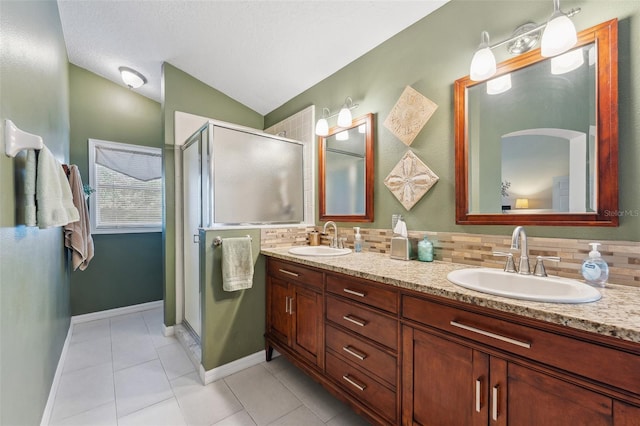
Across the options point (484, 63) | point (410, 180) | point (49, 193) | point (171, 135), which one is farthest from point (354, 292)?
point (171, 135)

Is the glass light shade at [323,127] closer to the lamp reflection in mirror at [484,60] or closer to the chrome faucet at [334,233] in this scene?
the chrome faucet at [334,233]

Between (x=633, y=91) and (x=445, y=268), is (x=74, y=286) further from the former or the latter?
(x=633, y=91)

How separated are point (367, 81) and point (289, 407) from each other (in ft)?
7.98

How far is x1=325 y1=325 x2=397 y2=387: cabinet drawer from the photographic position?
129cm

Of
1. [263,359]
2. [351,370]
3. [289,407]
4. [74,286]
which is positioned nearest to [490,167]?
[351,370]

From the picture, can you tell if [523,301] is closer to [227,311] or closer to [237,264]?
[237,264]

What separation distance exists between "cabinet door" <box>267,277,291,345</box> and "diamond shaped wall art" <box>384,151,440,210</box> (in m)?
1.07

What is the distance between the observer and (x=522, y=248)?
1.24m

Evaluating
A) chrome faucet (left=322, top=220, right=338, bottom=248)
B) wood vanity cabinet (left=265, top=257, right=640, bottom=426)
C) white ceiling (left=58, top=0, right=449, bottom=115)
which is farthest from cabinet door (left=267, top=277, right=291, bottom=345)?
white ceiling (left=58, top=0, right=449, bottom=115)

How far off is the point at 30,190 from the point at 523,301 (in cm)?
192

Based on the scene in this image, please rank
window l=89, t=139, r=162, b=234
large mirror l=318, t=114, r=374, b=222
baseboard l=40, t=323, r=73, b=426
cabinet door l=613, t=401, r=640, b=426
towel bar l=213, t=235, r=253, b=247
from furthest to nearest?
window l=89, t=139, r=162, b=234
large mirror l=318, t=114, r=374, b=222
towel bar l=213, t=235, r=253, b=247
baseboard l=40, t=323, r=73, b=426
cabinet door l=613, t=401, r=640, b=426

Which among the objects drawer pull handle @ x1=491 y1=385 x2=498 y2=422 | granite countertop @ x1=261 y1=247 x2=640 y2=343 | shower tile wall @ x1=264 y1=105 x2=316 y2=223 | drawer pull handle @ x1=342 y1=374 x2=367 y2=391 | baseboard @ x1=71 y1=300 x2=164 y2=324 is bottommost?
baseboard @ x1=71 y1=300 x2=164 y2=324

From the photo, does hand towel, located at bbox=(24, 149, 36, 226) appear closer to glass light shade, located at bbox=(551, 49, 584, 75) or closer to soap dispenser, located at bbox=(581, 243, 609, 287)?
soap dispenser, located at bbox=(581, 243, 609, 287)

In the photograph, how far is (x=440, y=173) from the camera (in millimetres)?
1679
